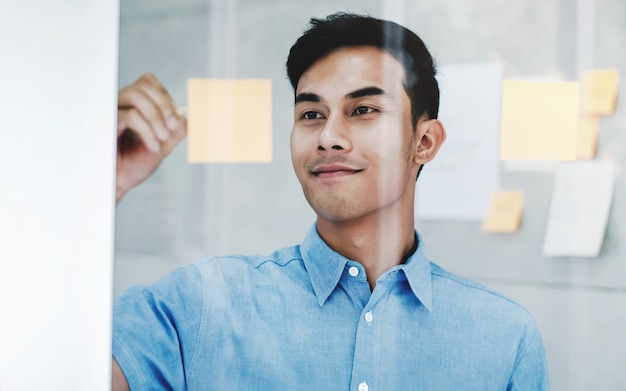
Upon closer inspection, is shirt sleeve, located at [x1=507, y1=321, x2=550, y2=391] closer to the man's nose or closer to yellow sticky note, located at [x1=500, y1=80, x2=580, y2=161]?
yellow sticky note, located at [x1=500, y1=80, x2=580, y2=161]

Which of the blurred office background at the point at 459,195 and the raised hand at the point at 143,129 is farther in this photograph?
the raised hand at the point at 143,129

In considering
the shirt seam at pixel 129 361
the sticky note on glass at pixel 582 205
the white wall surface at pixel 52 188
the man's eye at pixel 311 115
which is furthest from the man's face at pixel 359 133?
the white wall surface at pixel 52 188

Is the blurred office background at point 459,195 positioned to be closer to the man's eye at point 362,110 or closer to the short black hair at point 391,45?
the short black hair at point 391,45

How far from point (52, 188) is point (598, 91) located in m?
1.46

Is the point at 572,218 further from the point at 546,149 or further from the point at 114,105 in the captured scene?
the point at 114,105

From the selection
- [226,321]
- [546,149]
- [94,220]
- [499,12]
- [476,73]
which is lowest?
[226,321]

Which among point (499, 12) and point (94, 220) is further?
point (94, 220)

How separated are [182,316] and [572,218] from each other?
905 mm

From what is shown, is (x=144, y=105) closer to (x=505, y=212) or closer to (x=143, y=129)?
(x=143, y=129)

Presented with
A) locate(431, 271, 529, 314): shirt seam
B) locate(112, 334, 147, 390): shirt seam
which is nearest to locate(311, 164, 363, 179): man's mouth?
locate(431, 271, 529, 314): shirt seam

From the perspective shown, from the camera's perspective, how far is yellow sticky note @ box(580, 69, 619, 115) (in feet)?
4.81

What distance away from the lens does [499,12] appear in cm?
151

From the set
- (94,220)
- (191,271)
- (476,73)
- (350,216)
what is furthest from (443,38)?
(94,220)

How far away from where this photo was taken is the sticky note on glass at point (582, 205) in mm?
1473
